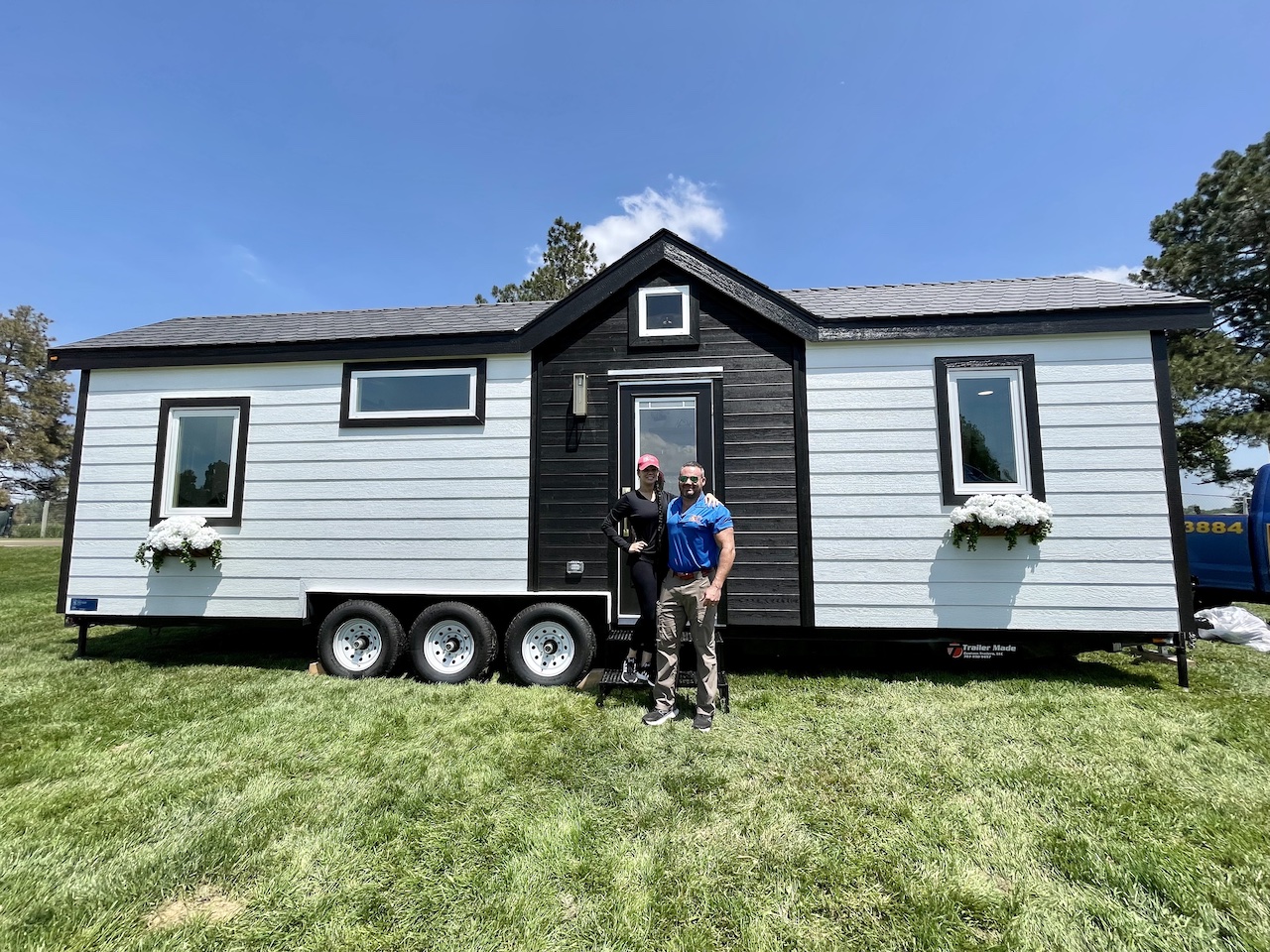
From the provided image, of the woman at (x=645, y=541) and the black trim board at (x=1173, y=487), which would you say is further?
the black trim board at (x=1173, y=487)

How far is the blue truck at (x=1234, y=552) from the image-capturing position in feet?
21.8

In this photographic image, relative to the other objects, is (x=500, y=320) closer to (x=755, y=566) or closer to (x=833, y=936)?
(x=755, y=566)

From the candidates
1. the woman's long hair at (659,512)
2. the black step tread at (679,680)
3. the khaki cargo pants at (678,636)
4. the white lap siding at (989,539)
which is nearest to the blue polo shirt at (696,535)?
the khaki cargo pants at (678,636)

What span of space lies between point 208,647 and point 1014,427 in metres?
8.62

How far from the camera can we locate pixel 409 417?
17.2 feet

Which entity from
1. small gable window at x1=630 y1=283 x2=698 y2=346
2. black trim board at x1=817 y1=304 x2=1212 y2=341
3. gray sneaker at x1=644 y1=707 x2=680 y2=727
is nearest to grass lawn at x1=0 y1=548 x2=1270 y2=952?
gray sneaker at x1=644 y1=707 x2=680 y2=727

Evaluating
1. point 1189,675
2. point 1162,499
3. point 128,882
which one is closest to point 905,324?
point 1162,499

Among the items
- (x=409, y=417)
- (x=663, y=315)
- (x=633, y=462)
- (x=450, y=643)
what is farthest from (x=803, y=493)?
(x=409, y=417)

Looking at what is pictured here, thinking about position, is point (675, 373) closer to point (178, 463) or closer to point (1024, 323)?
point (1024, 323)

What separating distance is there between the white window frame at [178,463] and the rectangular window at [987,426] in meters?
6.75

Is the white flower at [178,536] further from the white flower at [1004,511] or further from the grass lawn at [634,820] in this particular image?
the white flower at [1004,511]

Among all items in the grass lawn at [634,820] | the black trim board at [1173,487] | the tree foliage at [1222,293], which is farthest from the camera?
the tree foliage at [1222,293]

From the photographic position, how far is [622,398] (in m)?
5.15

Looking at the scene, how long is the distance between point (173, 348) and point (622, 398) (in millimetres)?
4632
